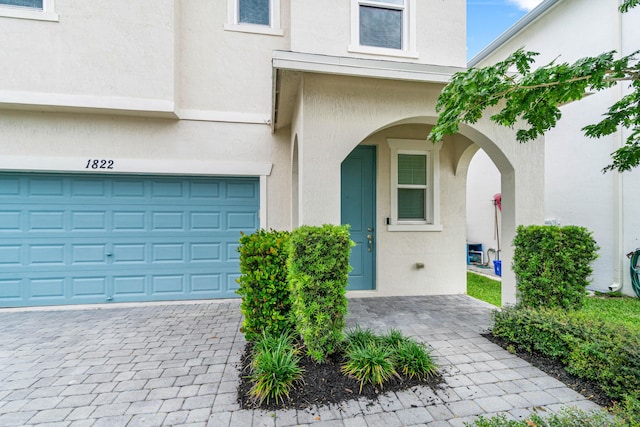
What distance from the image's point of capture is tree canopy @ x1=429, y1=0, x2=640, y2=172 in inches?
95.9

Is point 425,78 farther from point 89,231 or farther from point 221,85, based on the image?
point 89,231

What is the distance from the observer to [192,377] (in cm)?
289

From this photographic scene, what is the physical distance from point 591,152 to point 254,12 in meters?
7.74

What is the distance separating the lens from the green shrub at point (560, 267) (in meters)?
3.51

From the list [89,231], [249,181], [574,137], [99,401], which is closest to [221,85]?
[249,181]

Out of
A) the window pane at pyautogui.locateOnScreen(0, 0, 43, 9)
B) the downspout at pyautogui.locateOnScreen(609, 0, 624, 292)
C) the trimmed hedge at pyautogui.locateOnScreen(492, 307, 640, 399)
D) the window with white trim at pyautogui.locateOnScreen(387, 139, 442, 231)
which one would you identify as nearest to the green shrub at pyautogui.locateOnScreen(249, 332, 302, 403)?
the trimmed hedge at pyautogui.locateOnScreen(492, 307, 640, 399)

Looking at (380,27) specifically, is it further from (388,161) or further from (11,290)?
(11,290)

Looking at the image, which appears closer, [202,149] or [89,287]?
[89,287]

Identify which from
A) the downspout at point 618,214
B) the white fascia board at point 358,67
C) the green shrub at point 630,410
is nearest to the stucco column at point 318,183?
the white fascia board at point 358,67

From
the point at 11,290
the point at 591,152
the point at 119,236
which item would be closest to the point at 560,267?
the point at 591,152

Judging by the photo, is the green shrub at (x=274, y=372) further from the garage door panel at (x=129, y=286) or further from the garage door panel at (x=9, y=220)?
the garage door panel at (x=9, y=220)

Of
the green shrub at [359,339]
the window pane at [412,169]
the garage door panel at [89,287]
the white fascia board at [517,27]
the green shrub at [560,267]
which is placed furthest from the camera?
the white fascia board at [517,27]

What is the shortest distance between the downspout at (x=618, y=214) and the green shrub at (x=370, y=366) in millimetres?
6213

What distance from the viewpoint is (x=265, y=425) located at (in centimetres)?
221
